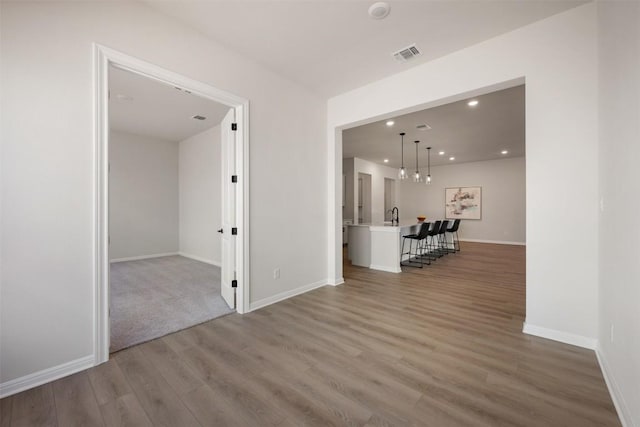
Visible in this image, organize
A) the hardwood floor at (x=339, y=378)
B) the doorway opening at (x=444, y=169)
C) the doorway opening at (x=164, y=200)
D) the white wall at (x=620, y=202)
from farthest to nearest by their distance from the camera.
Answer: the doorway opening at (x=444, y=169), the doorway opening at (x=164, y=200), the hardwood floor at (x=339, y=378), the white wall at (x=620, y=202)

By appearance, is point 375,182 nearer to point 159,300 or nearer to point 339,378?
point 159,300

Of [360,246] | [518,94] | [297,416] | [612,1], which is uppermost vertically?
[518,94]

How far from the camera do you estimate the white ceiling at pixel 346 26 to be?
2.37 metres

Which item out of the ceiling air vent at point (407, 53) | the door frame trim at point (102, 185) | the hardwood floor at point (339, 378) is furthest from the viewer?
the ceiling air vent at point (407, 53)

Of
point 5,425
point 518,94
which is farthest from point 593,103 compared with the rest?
point 5,425

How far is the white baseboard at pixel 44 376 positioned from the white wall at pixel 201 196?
3744mm

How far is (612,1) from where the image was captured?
187 cm

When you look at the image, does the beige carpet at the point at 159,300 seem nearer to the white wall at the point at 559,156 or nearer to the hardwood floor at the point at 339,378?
the hardwood floor at the point at 339,378

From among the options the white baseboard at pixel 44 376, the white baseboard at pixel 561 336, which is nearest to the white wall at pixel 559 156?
the white baseboard at pixel 561 336

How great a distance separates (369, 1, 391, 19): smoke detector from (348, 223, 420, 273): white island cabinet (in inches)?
134

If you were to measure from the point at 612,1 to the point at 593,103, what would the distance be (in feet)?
2.44

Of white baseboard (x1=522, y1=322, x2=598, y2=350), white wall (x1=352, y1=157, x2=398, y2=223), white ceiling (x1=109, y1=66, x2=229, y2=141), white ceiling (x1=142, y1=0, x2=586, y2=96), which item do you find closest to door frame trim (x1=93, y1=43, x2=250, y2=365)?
white ceiling (x1=142, y1=0, x2=586, y2=96)

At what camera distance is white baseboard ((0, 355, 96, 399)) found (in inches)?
68.7

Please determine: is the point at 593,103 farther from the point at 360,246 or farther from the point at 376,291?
the point at 360,246
